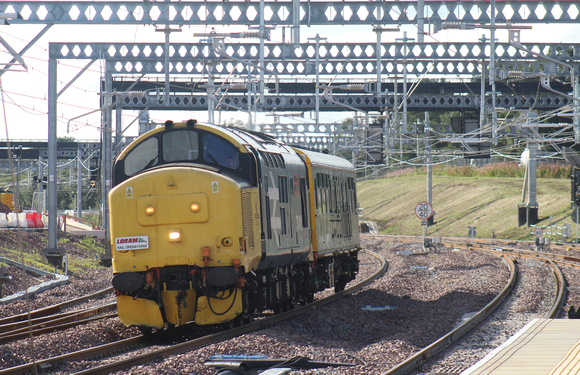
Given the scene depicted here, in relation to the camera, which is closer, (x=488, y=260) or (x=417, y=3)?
(x=417, y=3)

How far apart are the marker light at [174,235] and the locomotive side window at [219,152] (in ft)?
5.03

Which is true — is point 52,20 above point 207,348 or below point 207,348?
above

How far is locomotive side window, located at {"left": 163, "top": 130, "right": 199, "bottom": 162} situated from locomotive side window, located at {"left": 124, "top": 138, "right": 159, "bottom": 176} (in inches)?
7.4

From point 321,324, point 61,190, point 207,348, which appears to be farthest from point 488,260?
point 61,190

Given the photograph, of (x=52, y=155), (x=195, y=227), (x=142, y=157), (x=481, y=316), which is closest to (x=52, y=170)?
(x=52, y=155)

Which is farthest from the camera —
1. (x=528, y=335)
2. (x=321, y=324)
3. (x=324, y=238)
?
(x=324, y=238)

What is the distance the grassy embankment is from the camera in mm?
54594

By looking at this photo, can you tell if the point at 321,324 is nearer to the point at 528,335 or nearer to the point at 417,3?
the point at 528,335

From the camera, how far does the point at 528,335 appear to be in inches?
500

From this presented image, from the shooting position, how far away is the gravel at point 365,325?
1135 cm

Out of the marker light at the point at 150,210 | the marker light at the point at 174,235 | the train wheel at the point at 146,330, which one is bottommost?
the train wheel at the point at 146,330

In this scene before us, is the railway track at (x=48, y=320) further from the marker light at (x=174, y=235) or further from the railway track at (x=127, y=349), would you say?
the marker light at (x=174, y=235)

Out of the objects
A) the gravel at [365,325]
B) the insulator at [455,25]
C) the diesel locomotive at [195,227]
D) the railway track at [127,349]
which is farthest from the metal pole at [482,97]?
the railway track at [127,349]

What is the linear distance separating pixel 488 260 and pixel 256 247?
2120 cm
